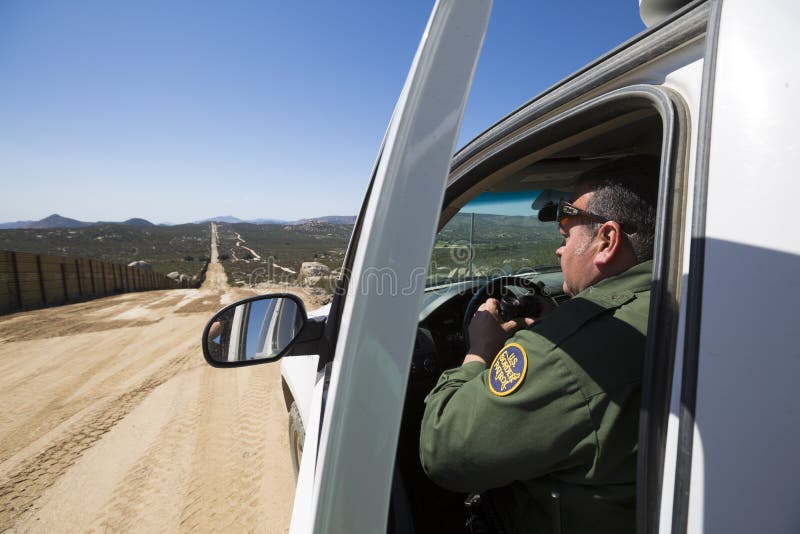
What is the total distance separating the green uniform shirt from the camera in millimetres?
957

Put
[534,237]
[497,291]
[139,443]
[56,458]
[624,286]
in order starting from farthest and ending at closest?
[139,443]
[56,458]
[534,237]
[497,291]
[624,286]

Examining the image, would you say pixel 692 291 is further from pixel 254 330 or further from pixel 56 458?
pixel 56 458

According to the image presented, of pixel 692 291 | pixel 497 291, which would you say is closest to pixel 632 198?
pixel 692 291

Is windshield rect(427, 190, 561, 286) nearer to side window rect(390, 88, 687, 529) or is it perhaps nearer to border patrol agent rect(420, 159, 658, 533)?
side window rect(390, 88, 687, 529)

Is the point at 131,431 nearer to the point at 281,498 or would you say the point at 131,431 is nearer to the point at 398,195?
the point at 281,498

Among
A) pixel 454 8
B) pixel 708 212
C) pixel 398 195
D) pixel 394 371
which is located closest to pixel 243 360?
pixel 394 371

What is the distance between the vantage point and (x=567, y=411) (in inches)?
37.5

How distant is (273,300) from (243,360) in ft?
1.10

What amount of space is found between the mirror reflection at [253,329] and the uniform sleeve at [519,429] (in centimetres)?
78

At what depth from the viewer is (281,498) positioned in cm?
334

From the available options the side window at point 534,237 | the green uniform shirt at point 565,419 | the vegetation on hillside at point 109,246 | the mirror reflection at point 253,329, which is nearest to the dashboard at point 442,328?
the side window at point 534,237

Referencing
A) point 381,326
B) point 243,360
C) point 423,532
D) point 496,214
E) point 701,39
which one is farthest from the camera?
point 496,214

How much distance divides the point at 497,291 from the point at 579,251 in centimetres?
104

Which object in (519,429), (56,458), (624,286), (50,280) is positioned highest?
(624,286)
